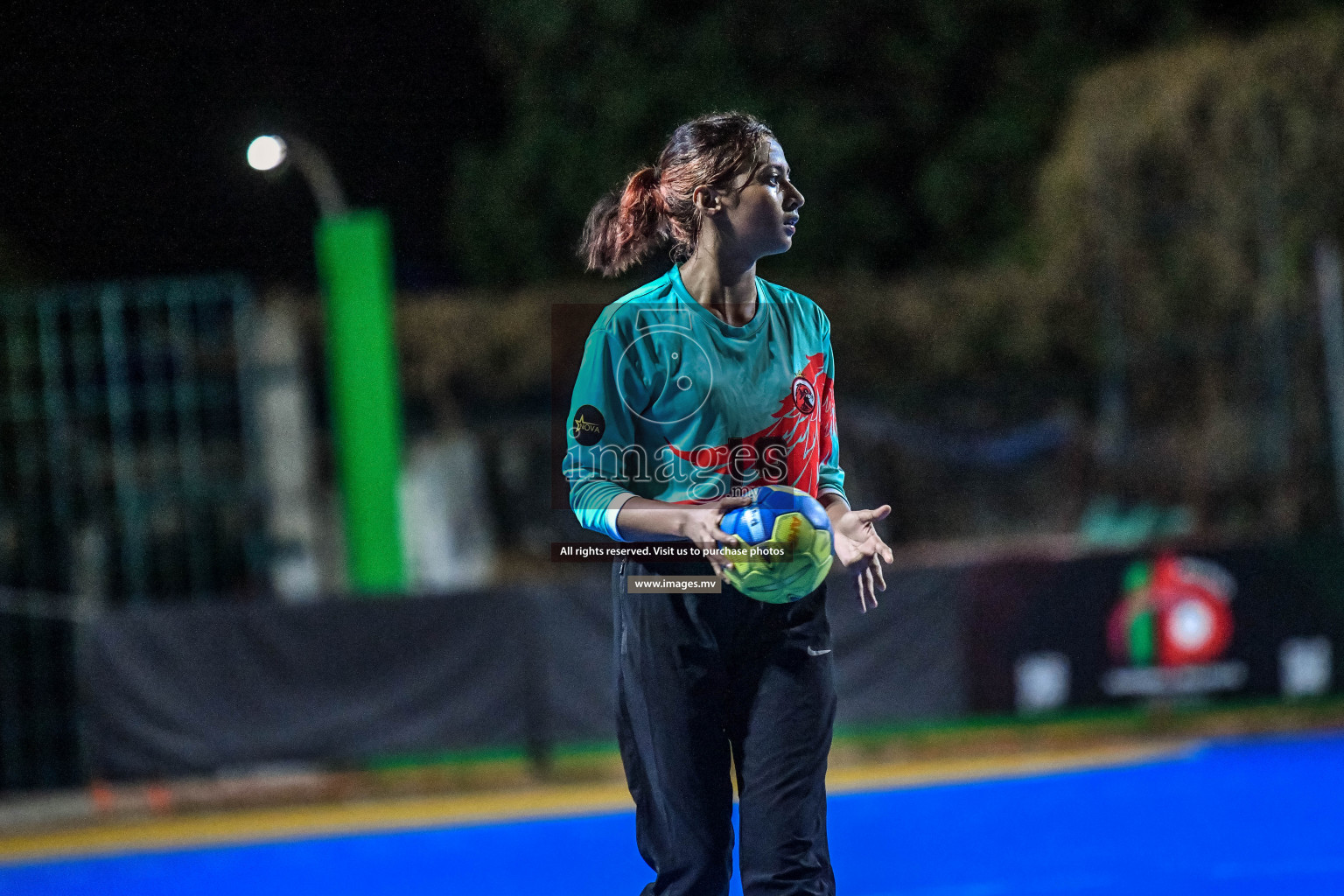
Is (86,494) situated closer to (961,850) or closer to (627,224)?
(961,850)

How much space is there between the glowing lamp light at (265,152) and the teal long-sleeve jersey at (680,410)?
0.94m

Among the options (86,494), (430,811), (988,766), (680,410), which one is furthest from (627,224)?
(86,494)

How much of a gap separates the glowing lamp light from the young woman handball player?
3.03 feet

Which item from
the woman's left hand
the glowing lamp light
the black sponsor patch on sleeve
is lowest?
the woman's left hand

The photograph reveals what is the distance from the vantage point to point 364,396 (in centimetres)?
934

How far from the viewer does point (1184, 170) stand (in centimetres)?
1391

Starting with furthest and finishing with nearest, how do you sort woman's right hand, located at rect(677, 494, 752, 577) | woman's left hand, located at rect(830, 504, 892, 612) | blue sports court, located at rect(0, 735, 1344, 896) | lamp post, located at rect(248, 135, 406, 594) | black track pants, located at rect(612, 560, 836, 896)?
lamp post, located at rect(248, 135, 406, 594), blue sports court, located at rect(0, 735, 1344, 896), black track pants, located at rect(612, 560, 836, 896), woman's left hand, located at rect(830, 504, 892, 612), woman's right hand, located at rect(677, 494, 752, 577)

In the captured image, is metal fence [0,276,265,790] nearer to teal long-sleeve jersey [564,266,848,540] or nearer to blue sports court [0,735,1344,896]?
blue sports court [0,735,1344,896]

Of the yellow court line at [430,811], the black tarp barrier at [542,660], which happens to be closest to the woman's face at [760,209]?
the yellow court line at [430,811]

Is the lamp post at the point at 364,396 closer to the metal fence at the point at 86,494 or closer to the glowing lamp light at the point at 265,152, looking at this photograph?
the metal fence at the point at 86,494

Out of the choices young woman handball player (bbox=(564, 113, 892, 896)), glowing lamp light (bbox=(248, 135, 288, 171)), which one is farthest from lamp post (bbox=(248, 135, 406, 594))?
young woman handball player (bbox=(564, 113, 892, 896))

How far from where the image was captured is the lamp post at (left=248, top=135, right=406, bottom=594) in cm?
930

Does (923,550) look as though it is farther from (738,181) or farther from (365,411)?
(738,181)

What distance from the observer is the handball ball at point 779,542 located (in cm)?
254
